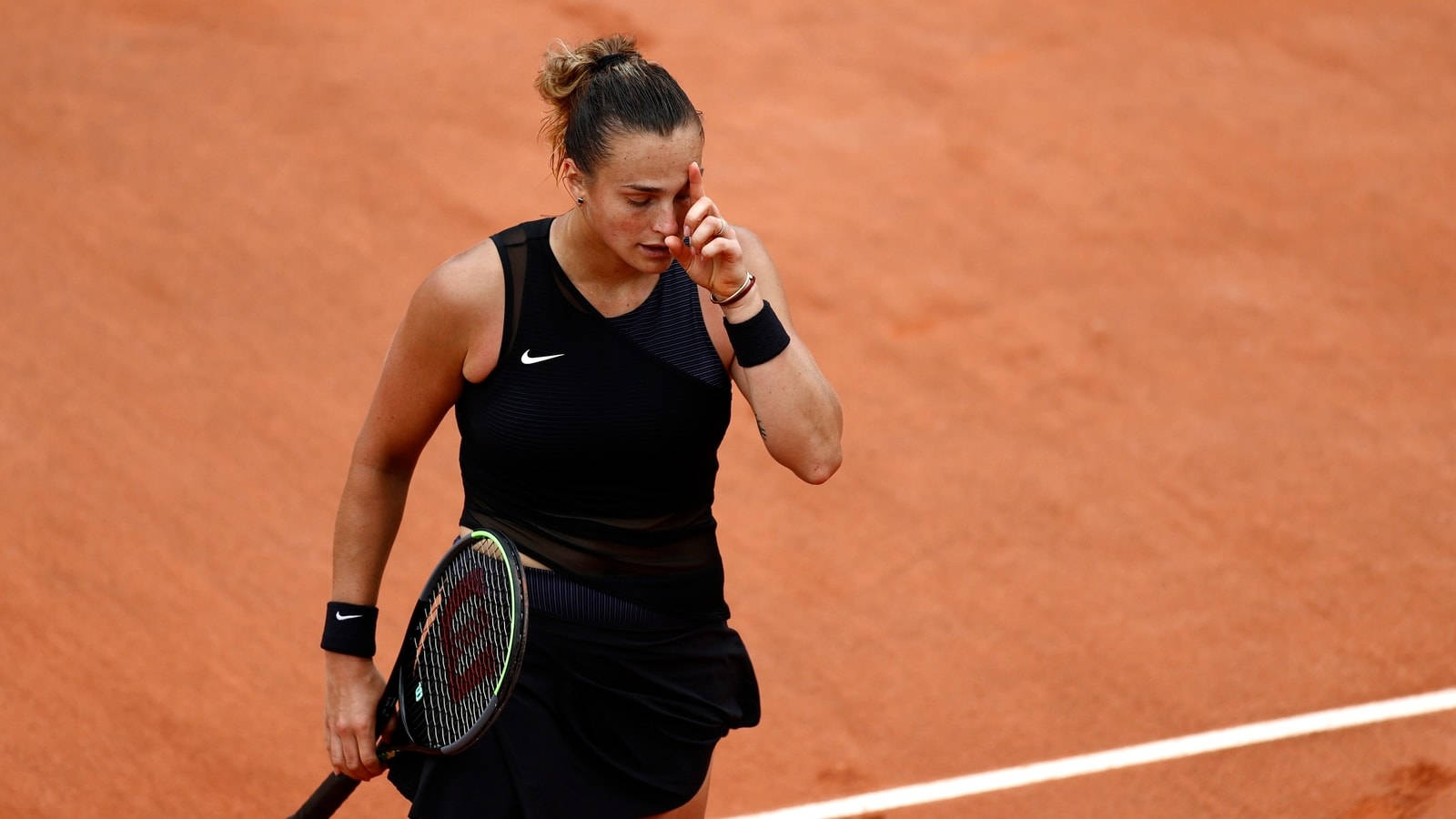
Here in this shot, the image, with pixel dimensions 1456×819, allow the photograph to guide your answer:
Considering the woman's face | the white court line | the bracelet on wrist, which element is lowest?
the white court line

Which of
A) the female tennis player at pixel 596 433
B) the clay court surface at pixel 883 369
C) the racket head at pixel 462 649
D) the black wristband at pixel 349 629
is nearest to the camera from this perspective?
the racket head at pixel 462 649

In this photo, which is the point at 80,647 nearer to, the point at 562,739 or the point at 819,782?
the point at 819,782

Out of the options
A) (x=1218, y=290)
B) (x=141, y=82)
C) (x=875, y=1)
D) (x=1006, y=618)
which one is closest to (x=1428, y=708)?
(x=1006, y=618)

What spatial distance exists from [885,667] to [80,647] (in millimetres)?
2763

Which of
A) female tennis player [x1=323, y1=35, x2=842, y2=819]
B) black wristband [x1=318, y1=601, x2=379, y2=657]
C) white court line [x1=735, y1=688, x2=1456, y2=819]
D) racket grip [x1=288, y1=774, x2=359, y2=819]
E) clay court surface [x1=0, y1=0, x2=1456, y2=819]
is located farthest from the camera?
clay court surface [x1=0, y1=0, x2=1456, y2=819]

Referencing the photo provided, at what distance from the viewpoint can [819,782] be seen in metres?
4.92

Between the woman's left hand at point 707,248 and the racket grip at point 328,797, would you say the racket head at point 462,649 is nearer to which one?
the racket grip at point 328,797

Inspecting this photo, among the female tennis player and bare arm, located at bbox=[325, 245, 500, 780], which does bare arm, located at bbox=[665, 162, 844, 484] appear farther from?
bare arm, located at bbox=[325, 245, 500, 780]

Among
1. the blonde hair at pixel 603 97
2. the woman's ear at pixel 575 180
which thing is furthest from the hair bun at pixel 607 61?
the woman's ear at pixel 575 180

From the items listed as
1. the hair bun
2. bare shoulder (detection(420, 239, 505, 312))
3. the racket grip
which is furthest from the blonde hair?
the racket grip

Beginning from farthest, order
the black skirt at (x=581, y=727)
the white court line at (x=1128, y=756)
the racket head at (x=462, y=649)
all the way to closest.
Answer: the white court line at (x=1128, y=756) < the black skirt at (x=581, y=727) < the racket head at (x=462, y=649)

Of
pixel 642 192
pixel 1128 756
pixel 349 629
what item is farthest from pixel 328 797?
pixel 1128 756

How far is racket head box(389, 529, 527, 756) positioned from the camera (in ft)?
8.61

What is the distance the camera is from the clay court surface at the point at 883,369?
16.8 ft
